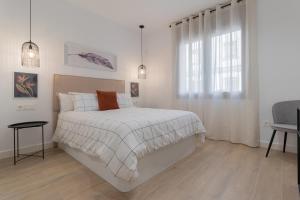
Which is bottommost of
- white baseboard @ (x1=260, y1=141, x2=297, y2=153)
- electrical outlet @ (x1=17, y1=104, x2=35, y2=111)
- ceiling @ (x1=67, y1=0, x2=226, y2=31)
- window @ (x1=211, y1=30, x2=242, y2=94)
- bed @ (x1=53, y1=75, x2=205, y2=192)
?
white baseboard @ (x1=260, y1=141, x2=297, y2=153)

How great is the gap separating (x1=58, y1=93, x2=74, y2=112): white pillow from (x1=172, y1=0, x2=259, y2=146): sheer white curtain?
235 centimetres

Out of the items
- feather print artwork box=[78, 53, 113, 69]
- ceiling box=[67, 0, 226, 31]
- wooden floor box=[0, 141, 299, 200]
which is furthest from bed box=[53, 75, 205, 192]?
ceiling box=[67, 0, 226, 31]

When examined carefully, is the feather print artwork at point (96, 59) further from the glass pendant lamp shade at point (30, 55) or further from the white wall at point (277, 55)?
the white wall at point (277, 55)

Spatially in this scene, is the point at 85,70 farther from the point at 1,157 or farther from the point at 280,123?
the point at 280,123

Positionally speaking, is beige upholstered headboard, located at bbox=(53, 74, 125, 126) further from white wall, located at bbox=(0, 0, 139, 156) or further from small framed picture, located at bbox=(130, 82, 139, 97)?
small framed picture, located at bbox=(130, 82, 139, 97)

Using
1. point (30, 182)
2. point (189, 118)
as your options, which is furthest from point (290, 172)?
point (30, 182)

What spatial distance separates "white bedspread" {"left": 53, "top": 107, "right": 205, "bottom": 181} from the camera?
142 centimetres

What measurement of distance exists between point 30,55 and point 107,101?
1366 millimetres

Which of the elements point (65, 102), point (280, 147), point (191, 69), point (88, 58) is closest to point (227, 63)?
point (191, 69)

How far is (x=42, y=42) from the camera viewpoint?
8.95 ft

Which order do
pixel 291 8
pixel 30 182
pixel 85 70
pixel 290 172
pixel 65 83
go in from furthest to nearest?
pixel 85 70, pixel 65 83, pixel 291 8, pixel 290 172, pixel 30 182

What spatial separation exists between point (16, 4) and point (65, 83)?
136cm

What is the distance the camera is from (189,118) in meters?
2.43

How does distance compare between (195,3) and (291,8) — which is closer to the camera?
(291,8)
